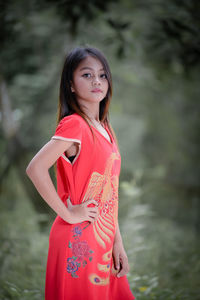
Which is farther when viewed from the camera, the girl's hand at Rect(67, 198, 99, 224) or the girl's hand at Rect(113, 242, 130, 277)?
the girl's hand at Rect(113, 242, 130, 277)

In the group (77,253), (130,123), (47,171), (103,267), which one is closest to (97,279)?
(103,267)

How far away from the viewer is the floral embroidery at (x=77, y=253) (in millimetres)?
1343

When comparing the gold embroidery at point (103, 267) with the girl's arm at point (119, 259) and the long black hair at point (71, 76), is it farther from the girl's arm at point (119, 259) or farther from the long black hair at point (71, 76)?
the long black hair at point (71, 76)

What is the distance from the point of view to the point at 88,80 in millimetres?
1439

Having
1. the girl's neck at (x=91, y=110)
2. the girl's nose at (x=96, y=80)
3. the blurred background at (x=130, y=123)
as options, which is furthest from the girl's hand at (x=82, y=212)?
the blurred background at (x=130, y=123)

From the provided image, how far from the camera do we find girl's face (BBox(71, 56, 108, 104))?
4.71 ft

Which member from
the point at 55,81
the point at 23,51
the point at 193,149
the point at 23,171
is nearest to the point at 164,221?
the point at 193,149

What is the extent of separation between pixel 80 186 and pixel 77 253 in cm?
31

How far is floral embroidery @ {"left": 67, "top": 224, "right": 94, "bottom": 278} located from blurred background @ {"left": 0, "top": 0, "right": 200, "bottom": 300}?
4.23ft

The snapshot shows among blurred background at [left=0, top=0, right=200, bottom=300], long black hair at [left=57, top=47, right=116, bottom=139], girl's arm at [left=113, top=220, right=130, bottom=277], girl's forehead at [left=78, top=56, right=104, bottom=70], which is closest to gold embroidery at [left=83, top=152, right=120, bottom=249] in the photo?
girl's arm at [left=113, top=220, right=130, bottom=277]

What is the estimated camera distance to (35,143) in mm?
4707

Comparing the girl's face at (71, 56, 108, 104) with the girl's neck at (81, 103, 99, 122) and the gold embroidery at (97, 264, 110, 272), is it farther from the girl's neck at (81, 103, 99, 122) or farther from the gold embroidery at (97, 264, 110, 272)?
the gold embroidery at (97, 264, 110, 272)

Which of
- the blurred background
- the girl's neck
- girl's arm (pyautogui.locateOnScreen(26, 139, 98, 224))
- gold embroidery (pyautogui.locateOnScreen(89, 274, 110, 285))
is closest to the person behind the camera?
girl's arm (pyautogui.locateOnScreen(26, 139, 98, 224))

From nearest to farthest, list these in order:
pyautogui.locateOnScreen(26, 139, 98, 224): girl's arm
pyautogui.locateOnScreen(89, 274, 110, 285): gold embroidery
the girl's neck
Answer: pyautogui.locateOnScreen(26, 139, 98, 224): girl's arm
pyautogui.locateOnScreen(89, 274, 110, 285): gold embroidery
the girl's neck
